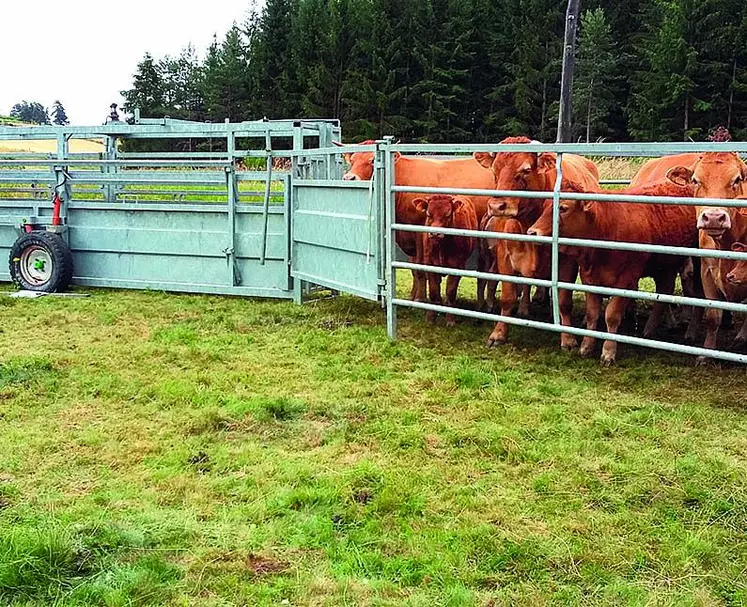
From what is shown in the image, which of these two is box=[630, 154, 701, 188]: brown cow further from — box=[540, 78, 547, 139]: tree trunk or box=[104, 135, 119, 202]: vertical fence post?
box=[540, 78, 547, 139]: tree trunk

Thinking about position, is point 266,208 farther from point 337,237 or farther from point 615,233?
point 615,233

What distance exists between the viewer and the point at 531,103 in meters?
39.8

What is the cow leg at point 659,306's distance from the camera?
673 centimetres

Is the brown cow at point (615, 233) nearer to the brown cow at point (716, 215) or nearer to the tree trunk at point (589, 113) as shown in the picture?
the brown cow at point (716, 215)

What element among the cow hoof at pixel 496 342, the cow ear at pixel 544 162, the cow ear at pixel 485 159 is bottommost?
the cow hoof at pixel 496 342

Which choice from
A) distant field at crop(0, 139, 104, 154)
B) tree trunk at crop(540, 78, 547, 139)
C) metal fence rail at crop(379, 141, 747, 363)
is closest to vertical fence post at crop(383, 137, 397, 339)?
metal fence rail at crop(379, 141, 747, 363)

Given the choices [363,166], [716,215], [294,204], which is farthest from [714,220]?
[294,204]

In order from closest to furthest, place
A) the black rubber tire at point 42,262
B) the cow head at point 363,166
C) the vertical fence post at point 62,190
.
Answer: the cow head at point 363,166
the black rubber tire at point 42,262
the vertical fence post at point 62,190

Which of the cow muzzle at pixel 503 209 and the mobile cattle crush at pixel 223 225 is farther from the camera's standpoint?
the mobile cattle crush at pixel 223 225

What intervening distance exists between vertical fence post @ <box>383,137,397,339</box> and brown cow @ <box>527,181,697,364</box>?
4.31 ft

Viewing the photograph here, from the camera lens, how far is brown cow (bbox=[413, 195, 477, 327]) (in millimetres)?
7023

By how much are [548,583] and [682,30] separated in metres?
37.1

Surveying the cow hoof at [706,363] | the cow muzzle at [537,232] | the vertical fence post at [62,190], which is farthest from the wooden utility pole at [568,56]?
the vertical fence post at [62,190]

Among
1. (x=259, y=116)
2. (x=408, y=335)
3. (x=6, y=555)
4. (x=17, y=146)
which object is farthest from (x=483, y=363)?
(x=259, y=116)
